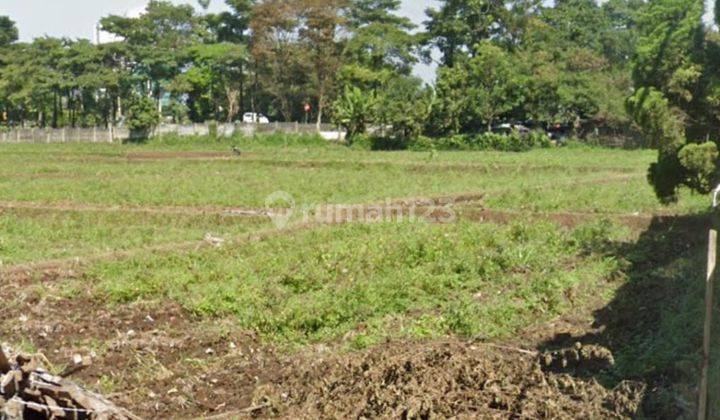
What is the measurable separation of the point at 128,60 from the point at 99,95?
556 cm

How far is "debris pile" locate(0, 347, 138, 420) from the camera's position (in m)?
5.00

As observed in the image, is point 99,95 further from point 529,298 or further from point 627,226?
point 529,298

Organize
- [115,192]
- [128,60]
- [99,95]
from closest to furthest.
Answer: [115,192] < [128,60] < [99,95]

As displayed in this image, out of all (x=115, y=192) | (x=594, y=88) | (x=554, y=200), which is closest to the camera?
(x=554, y=200)

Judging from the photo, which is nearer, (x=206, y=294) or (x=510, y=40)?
(x=206, y=294)

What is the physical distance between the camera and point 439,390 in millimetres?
5828

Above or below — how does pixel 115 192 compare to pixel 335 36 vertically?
below

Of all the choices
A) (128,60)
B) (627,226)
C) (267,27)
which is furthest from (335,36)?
(627,226)

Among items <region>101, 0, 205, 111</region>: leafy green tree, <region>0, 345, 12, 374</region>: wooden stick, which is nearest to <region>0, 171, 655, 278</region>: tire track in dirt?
<region>0, 345, 12, 374</region>: wooden stick

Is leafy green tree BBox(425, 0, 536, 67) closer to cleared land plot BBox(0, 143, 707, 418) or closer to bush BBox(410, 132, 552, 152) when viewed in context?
bush BBox(410, 132, 552, 152)

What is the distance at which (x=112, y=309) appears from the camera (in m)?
9.27

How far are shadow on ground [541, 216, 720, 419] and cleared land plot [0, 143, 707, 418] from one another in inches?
1.1

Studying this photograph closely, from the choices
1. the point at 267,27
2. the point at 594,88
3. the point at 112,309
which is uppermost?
the point at 267,27
